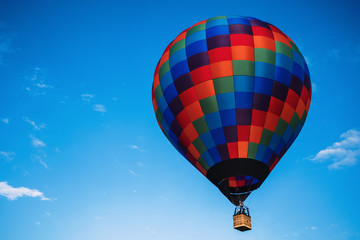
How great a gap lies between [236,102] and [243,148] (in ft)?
5.76

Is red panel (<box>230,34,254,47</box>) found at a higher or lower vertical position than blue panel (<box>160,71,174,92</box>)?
higher

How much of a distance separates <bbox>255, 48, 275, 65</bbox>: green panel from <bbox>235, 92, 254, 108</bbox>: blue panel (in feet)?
4.97

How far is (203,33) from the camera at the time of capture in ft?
44.5

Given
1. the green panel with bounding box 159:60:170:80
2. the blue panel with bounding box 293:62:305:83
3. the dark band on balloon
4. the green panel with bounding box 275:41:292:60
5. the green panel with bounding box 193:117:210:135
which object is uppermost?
the green panel with bounding box 275:41:292:60

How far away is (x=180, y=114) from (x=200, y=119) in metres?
0.99

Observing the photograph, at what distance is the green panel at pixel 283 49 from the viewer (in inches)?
Answer: 515

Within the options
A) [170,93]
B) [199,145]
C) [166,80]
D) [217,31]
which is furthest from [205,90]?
[217,31]

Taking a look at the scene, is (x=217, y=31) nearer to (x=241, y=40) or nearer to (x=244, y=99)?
(x=241, y=40)

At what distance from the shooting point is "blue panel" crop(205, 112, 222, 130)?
12.2 meters

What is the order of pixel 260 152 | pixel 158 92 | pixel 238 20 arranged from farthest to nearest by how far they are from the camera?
pixel 158 92, pixel 238 20, pixel 260 152

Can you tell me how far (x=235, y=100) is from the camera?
12.2 metres

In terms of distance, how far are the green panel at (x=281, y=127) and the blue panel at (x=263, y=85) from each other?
1202 millimetres

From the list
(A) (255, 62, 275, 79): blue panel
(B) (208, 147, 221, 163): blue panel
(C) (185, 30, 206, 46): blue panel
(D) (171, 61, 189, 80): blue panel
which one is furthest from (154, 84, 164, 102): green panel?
(A) (255, 62, 275, 79): blue panel

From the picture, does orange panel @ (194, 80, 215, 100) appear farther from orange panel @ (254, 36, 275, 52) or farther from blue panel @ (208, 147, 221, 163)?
orange panel @ (254, 36, 275, 52)
